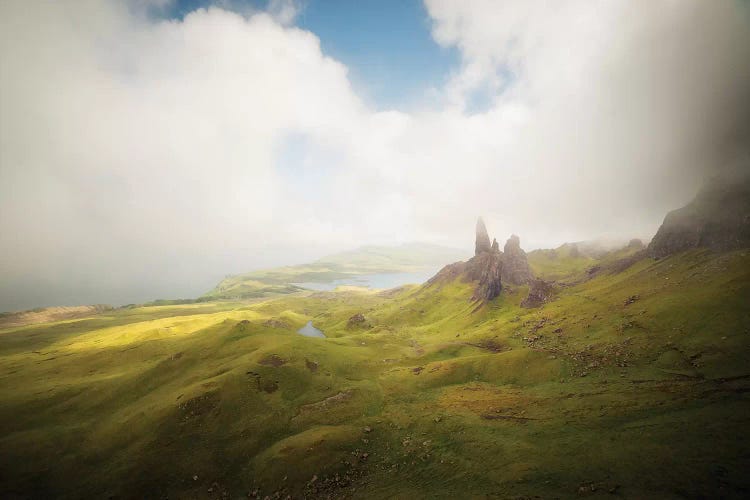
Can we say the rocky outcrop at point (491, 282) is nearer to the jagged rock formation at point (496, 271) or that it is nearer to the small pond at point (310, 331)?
the jagged rock formation at point (496, 271)

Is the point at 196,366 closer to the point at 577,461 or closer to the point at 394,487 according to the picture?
the point at 394,487

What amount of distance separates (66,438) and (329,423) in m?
50.2

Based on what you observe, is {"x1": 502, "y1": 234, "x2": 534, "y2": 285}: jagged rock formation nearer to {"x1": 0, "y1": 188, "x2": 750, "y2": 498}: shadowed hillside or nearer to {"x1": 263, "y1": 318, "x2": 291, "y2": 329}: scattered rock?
{"x1": 0, "y1": 188, "x2": 750, "y2": 498}: shadowed hillside

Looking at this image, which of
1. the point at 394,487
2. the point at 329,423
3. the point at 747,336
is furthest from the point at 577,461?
the point at 747,336

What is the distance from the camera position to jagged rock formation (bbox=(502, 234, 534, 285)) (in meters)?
163

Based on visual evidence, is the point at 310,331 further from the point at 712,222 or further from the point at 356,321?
the point at 712,222

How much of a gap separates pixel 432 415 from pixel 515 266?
456 feet

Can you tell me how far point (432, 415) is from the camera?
51.6 meters

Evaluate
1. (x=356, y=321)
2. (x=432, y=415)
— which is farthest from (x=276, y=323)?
(x=432, y=415)

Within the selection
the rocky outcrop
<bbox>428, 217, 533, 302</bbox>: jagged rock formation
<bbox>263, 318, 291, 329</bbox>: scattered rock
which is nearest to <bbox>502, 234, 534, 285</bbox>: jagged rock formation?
<bbox>428, 217, 533, 302</bbox>: jagged rock formation

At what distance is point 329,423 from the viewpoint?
172ft

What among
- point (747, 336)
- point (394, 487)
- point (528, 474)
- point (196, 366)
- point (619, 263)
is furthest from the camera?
point (619, 263)

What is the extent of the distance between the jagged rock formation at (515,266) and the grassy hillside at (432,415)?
70739 mm

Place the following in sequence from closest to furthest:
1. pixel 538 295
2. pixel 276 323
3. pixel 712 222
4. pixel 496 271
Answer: pixel 712 222 → pixel 538 295 → pixel 496 271 → pixel 276 323
